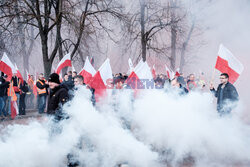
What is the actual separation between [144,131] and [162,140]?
1.67 feet

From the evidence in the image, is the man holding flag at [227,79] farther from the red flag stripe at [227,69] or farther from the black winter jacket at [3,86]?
the black winter jacket at [3,86]

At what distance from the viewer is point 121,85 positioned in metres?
7.77

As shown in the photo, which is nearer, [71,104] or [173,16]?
[71,104]

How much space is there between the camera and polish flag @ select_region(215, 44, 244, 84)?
272 inches

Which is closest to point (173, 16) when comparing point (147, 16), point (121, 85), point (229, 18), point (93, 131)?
point (147, 16)

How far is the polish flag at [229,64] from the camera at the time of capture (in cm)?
690

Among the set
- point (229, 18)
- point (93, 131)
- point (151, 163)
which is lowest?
point (151, 163)

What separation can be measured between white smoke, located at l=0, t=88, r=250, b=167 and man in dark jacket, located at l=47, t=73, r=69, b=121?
0.12 metres

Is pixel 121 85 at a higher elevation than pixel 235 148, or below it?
higher

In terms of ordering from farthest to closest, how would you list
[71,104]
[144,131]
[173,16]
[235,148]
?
[173,16]
[144,131]
[235,148]
[71,104]

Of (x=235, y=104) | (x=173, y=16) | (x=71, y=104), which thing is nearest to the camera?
(x=71, y=104)

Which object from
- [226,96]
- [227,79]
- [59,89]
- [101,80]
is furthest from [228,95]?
[59,89]

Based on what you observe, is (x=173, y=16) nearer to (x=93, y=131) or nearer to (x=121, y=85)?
(x=121, y=85)

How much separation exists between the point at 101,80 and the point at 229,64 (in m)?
3.15
